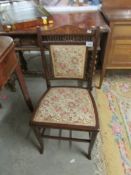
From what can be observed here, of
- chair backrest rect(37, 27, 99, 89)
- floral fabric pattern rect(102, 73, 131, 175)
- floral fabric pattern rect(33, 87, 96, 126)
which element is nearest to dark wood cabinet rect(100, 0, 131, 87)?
floral fabric pattern rect(102, 73, 131, 175)

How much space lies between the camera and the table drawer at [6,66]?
113 cm

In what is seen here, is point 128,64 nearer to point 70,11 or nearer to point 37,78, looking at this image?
point 70,11

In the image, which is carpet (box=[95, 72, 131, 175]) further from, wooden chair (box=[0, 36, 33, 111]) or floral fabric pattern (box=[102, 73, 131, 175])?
wooden chair (box=[0, 36, 33, 111])

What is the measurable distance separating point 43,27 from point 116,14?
71 centimetres

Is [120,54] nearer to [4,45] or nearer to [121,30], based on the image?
[121,30]

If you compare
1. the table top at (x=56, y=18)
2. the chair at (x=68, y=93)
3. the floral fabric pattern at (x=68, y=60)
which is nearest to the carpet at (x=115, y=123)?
the chair at (x=68, y=93)

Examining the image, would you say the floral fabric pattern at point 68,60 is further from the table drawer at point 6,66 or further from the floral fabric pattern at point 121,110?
the floral fabric pattern at point 121,110

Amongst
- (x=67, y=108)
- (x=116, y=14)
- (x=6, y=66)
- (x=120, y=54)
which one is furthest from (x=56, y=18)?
(x=67, y=108)

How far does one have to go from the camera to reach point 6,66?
3.86 feet

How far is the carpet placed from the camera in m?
1.37

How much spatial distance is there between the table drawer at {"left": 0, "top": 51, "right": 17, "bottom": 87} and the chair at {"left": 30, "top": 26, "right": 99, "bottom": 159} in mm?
226

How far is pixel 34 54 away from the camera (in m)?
2.56

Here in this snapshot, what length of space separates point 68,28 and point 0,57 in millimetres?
684

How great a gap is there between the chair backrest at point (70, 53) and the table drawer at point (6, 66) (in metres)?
0.22
